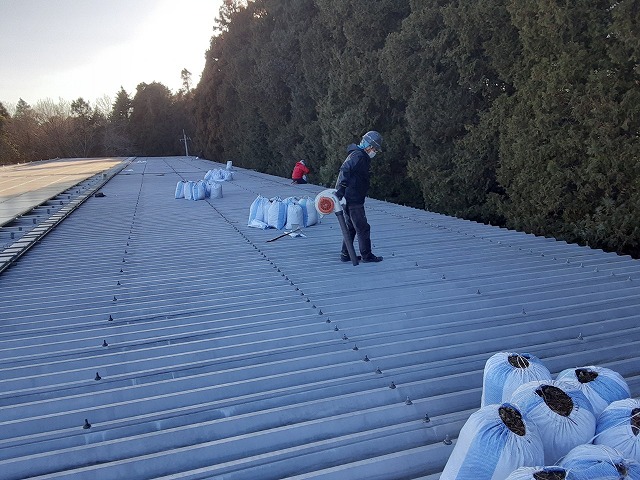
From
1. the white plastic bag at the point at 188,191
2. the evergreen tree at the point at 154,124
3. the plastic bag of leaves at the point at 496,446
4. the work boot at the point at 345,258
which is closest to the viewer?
the plastic bag of leaves at the point at 496,446

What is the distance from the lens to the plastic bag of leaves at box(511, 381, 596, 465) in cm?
223

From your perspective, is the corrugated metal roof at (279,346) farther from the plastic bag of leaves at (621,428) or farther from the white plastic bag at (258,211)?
the white plastic bag at (258,211)

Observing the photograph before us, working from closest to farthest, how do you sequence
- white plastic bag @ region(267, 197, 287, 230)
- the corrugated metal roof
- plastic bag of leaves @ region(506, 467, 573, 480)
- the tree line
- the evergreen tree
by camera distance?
plastic bag of leaves @ region(506, 467, 573, 480) < the corrugated metal roof < the tree line < white plastic bag @ region(267, 197, 287, 230) < the evergreen tree

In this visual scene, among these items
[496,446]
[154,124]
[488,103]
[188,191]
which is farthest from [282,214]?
[154,124]

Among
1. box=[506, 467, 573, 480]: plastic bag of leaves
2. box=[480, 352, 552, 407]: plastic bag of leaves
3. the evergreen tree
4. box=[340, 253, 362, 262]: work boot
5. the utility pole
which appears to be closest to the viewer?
box=[506, 467, 573, 480]: plastic bag of leaves

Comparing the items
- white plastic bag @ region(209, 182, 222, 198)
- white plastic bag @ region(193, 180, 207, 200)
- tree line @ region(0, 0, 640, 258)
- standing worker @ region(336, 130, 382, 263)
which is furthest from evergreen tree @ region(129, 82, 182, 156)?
standing worker @ region(336, 130, 382, 263)

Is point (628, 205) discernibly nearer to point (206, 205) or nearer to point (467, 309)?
point (467, 309)

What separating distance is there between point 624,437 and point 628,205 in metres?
6.05

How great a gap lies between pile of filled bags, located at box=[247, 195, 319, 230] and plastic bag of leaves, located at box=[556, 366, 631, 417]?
6.28m

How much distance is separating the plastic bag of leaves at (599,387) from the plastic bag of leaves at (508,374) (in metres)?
0.14

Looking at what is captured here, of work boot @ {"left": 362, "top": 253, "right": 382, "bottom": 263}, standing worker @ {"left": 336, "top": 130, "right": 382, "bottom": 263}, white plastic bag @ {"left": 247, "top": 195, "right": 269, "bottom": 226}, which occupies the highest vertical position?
standing worker @ {"left": 336, "top": 130, "right": 382, "bottom": 263}

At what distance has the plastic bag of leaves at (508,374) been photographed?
2.65 meters

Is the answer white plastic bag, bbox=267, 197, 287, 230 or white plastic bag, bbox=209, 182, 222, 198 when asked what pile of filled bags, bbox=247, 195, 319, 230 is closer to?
white plastic bag, bbox=267, 197, 287, 230

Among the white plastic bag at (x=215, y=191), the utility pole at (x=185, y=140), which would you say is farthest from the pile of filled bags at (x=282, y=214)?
the utility pole at (x=185, y=140)
